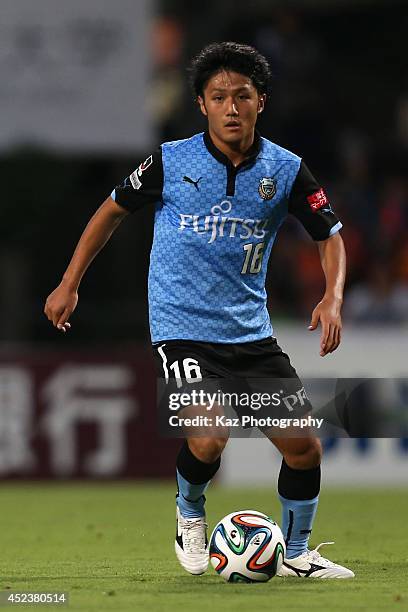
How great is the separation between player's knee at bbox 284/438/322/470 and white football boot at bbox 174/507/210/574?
A: 464mm

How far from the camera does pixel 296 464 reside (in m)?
6.23

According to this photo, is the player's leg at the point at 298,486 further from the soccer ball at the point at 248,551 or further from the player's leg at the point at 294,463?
the soccer ball at the point at 248,551

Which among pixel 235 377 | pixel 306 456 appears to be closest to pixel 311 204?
pixel 235 377

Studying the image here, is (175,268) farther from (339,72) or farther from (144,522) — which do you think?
(339,72)

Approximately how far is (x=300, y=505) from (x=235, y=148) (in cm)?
150

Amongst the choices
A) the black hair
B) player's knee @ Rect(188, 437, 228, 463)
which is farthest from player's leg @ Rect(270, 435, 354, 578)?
the black hair

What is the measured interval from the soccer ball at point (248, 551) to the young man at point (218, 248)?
11 cm

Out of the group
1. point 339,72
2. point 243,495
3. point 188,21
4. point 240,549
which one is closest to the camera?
point 240,549

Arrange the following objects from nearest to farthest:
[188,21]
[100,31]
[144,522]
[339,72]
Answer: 1. [144,522]
2. [100,31]
3. [188,21]
4. [339,72]

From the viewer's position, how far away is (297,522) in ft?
20.9

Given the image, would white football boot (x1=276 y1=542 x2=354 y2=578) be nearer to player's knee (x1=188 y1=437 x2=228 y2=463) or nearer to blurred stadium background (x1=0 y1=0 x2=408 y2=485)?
player's knee (x1=188 y1=437 x2=228 y2=463)

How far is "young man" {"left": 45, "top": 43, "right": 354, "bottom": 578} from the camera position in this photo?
613 centimetres

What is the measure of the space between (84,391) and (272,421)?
6475 millimetres

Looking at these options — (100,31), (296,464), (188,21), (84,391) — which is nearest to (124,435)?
(84,391)
